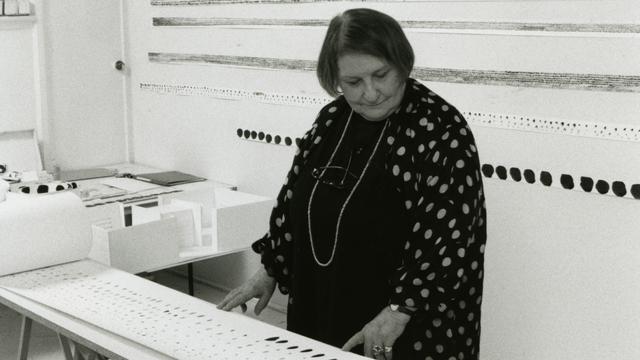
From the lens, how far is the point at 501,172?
9.46 feet

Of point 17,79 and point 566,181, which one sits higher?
point 17,79

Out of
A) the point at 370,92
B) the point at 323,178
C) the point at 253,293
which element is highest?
the point at 370,92

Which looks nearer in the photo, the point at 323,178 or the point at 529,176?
the point at 323,178

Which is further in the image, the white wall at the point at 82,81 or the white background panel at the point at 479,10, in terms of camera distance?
the white wall at the point at 82,81

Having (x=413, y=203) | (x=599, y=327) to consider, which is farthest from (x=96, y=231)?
(x=599, y=327)

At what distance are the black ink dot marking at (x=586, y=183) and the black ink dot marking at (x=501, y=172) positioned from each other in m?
0.28

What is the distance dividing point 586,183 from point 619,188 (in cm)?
11

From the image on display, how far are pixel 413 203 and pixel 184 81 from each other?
242 centimetres

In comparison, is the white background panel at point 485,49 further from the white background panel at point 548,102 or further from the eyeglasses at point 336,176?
the eyeglasses at point 336,176

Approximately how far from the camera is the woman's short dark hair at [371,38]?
1.84m

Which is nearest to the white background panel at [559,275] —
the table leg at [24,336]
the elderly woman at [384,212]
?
the elderly woman at [384,212]

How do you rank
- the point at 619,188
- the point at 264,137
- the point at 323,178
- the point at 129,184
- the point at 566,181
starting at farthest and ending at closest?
the point at 129,184 < the point at 264,137 < the point at 566,181 < the point at 619,188 < the point at 323,178

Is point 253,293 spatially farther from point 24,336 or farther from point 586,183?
point 586,183

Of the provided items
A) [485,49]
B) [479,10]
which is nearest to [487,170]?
[485,49]
